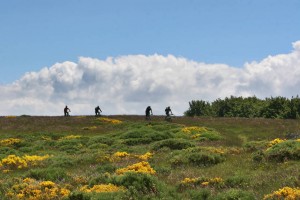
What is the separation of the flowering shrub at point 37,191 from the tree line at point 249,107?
64.8m

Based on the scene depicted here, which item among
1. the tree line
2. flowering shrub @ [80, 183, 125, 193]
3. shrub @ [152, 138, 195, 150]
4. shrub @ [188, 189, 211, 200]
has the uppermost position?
the tree line

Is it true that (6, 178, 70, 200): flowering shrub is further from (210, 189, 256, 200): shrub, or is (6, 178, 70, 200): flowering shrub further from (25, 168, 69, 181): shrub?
(210, 189, 256, 200): shrub

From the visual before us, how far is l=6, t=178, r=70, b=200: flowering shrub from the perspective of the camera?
13398mm

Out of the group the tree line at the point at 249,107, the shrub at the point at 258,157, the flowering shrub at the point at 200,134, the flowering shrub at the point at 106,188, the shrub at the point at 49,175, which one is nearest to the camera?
the flowering shrub at the point at 106,188

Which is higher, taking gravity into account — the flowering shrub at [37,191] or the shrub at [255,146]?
the shrub at [255,146]

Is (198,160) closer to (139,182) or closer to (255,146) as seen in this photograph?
(255,146)

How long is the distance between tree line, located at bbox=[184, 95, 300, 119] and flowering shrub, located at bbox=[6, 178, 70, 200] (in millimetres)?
64834

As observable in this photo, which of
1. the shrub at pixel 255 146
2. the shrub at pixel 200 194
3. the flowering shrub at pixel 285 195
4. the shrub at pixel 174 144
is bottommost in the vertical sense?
the shrub at pixel 200 194

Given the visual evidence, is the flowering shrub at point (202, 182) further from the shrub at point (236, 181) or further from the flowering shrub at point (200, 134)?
the flowering shrub at point (200, 134)

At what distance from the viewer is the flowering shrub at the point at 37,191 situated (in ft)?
44.0

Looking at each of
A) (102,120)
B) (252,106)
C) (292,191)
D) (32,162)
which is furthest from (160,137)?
(252,106)

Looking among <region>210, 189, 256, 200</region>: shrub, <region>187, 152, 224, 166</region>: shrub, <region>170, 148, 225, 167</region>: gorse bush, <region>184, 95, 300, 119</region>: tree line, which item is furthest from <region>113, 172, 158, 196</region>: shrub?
<region>184, 95, 300, 119</region>: tree line

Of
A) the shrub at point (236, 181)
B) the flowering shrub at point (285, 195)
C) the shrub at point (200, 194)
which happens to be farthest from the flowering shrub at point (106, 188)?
the flowering shrub at point (285, 195)

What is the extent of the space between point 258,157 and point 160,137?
61.4 ft
